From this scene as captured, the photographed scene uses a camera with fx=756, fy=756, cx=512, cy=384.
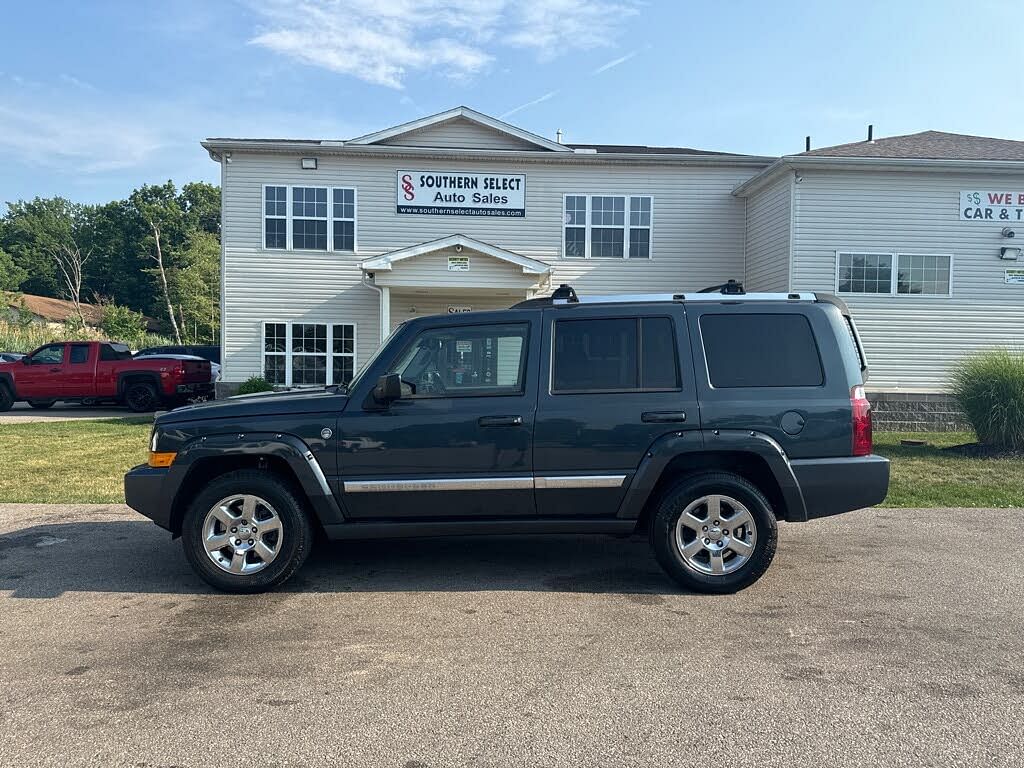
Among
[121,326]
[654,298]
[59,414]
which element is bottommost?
[59,414]

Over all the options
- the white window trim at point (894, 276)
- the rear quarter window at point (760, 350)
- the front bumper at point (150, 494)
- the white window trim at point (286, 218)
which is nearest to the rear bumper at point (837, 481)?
the rear quarter window at point (760, 350)

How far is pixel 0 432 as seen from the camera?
13.6 metres

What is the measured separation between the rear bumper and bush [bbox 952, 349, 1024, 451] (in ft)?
25.1

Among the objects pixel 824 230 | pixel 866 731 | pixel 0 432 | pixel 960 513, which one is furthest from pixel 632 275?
pixel 866 731

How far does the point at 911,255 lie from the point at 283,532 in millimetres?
15275

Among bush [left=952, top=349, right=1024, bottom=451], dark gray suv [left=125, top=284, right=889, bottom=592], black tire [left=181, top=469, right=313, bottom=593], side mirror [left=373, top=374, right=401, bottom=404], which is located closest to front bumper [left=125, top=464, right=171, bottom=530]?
dark gray suv [left=125, top=284, right=889, bottom=592]

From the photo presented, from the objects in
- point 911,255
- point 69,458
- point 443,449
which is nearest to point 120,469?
A: point 69,458

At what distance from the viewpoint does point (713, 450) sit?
4918 millimetres

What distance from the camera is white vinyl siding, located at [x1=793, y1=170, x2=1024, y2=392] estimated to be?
1582 cm

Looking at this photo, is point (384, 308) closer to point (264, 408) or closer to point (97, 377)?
point (97, 377)

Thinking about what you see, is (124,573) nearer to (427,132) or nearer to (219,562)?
(219,562)

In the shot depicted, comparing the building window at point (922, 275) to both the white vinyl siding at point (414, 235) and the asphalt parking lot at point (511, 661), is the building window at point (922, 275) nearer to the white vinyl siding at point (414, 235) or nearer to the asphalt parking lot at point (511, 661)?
the white vinyl siding at point (414, 235)

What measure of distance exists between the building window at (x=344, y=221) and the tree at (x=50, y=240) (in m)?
51.8

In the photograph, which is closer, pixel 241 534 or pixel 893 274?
pixel 241 534
